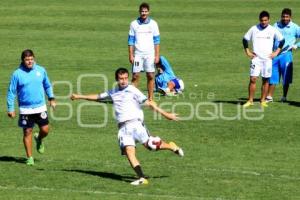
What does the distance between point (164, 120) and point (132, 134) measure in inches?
223

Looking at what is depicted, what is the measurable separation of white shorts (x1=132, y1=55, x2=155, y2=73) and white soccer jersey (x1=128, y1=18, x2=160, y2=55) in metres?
0.10

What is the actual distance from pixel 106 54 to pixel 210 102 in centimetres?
714

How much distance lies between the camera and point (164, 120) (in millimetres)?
19484

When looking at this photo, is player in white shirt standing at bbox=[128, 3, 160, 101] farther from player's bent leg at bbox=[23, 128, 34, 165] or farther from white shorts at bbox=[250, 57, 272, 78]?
player's bent leg at bbox=[23, 128, 34, 165]

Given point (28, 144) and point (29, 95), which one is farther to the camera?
point (28, 144)

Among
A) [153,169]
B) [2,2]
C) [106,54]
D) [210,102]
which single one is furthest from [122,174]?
[2,2]

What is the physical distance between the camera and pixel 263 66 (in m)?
20.5

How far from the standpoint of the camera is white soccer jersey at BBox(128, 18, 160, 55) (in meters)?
20.7

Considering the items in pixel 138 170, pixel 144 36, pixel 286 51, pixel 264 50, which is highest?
pixel 144 36

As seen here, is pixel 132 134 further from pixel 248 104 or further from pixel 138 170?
pixel 248 104

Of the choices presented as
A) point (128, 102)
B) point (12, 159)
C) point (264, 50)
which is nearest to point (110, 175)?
point (128, 102)

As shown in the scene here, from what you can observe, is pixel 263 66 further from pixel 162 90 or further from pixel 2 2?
pixel 2 2

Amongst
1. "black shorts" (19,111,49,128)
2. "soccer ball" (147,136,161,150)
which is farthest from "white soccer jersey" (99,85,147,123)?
"black shorts" (19,111,49,128)

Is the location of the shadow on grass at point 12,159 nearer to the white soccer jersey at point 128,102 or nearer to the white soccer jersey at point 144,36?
the white soccer jersey at point 128,102
